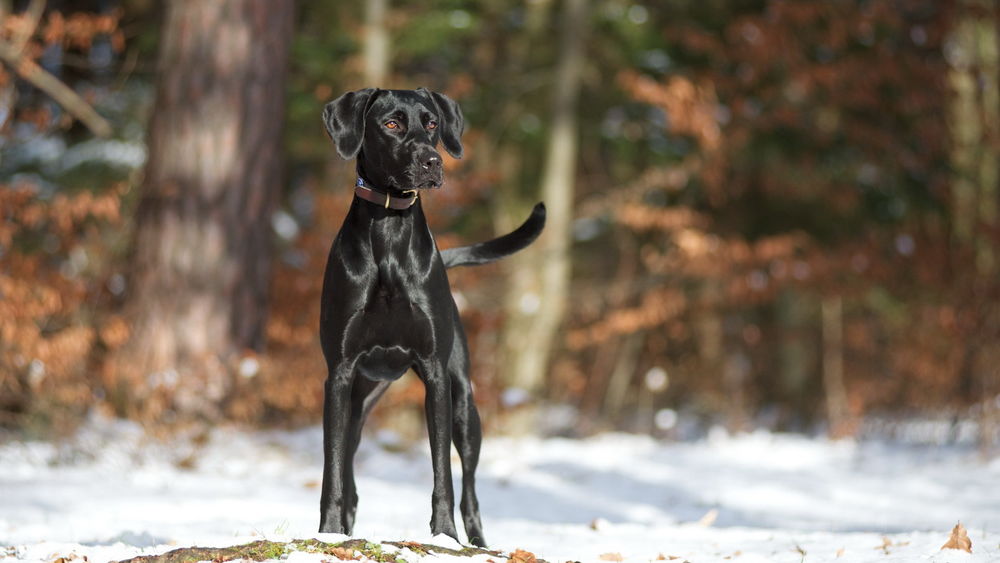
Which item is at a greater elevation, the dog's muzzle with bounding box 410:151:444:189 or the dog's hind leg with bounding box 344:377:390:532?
the dog's muzzle with bounding box 410:151:444:189

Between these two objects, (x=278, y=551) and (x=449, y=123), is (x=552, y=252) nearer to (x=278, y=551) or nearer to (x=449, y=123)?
(x=449, y=123)

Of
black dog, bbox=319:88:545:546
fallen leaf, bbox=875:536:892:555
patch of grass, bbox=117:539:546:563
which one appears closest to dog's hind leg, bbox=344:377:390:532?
black dog, bbox=319:88:545:546

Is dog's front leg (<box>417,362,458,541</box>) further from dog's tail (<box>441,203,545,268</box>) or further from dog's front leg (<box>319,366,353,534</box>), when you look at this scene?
dog's tail (<box>441,203,545,268</box>)

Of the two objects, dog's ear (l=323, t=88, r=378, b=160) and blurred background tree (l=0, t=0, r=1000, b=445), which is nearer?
dog's ear (l=323, t=88, r=378, b=160)

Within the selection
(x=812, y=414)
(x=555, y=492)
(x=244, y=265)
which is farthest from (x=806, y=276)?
(x=244, y=265)

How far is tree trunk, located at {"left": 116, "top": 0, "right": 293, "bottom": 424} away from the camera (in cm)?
837

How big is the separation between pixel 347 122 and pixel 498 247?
96 centimetres

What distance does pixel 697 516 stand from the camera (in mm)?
6883

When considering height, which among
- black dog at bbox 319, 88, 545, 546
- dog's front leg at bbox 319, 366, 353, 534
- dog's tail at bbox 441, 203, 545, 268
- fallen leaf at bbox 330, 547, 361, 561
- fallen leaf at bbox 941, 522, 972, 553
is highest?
dog's tail at bbox 441, 203, 545, 268

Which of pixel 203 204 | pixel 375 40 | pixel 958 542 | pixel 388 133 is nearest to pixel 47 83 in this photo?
pixel 203 204

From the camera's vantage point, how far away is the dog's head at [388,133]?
3.73 metres

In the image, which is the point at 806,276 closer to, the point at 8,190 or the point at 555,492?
the point at 555,492

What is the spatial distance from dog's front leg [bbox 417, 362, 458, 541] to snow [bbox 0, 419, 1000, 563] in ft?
0.32

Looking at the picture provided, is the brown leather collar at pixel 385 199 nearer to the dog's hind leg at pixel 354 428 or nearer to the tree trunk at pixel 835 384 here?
the dog's hind leg at pixel 354 428
